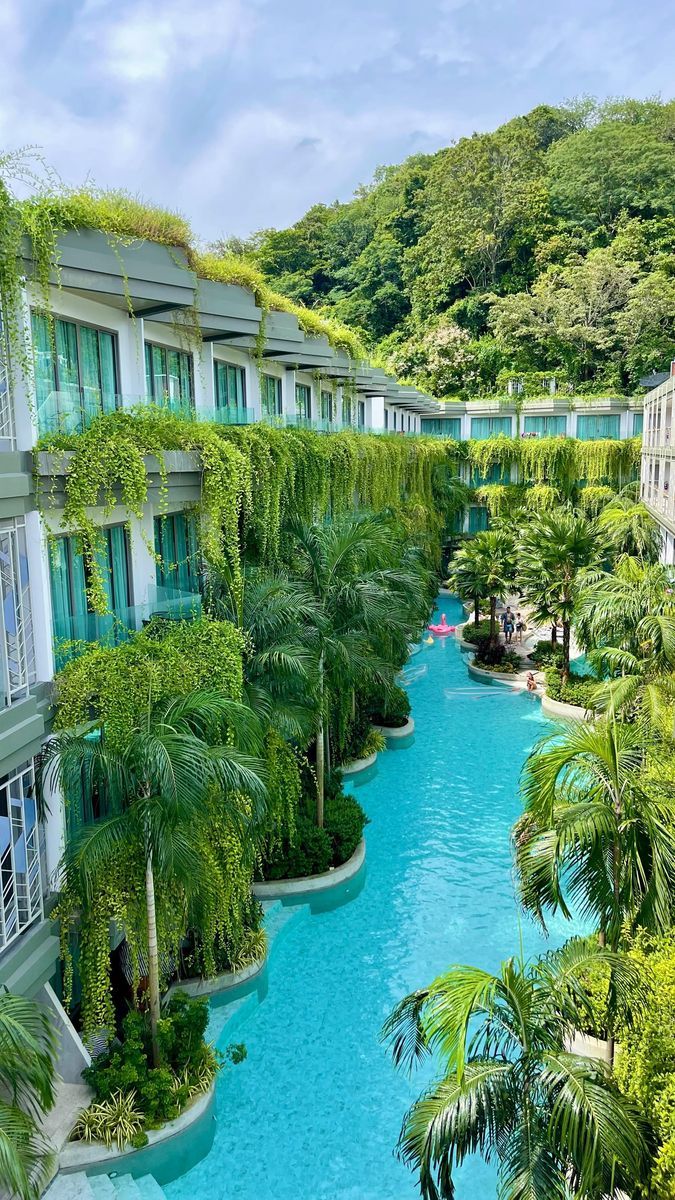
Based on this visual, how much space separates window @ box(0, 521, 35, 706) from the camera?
29.7 ft

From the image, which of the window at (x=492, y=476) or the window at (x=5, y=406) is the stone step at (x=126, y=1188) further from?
the window at (x=492, y=476)

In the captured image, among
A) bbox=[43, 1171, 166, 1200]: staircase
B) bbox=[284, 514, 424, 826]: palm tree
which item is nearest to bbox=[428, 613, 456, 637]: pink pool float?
bbox=[284, 514, 424, 826]: palm tree

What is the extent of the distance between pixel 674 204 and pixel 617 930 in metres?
55.5

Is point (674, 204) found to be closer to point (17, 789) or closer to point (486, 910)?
point (486, 910)

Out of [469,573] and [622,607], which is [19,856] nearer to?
[622,607]

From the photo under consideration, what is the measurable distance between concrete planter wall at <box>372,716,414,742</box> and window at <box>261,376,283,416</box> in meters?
8.54

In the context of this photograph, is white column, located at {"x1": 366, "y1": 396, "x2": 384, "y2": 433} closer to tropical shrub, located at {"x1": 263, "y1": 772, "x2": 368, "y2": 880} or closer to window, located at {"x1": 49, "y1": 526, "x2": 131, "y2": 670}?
tropical shrub, located at {"x1": 263, "y1": 772, "x2": 368, "y2": 880}

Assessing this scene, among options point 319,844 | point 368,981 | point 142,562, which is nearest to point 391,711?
point 319,844

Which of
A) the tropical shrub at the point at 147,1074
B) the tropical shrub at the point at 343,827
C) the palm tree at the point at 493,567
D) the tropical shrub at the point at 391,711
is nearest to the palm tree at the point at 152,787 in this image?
the tropical shrub at the point at 147,1074

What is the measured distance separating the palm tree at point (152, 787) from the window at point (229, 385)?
9495mm

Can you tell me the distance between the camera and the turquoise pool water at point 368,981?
9.23 meters

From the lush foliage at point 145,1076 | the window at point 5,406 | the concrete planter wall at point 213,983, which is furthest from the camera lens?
the concrete planter wall at point 213,983

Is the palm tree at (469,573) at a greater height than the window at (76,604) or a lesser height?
lesser

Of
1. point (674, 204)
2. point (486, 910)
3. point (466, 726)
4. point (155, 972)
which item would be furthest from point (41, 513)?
point (674, 204)
